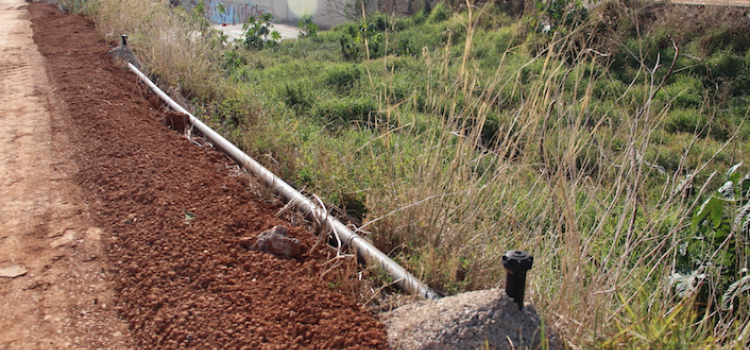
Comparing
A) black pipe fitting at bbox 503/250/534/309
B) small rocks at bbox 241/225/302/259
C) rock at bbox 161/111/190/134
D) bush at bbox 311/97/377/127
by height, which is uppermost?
black pipe fitting at bbox 503/250/534/309

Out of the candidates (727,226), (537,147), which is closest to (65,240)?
(537,147)

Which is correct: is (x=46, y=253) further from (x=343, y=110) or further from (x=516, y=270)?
(x=343, y=110)

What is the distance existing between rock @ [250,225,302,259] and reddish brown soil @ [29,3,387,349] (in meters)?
0.06

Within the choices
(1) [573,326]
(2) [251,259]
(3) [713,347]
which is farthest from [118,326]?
(3) [713,347]

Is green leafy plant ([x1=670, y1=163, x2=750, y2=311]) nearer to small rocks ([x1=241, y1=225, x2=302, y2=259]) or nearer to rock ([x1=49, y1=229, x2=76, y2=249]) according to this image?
small rocks ([x1=241, y1=225, x2=302, y2=259])

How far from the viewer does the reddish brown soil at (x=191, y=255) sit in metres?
2.32

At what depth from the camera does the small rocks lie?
2.97m

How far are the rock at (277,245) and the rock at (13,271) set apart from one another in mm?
1054

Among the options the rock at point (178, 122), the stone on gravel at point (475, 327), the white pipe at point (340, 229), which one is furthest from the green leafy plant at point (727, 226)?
the rock at point (178, 122)

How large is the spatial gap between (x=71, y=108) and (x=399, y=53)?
842 cm

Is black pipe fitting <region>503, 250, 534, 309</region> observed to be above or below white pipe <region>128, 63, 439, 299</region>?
above

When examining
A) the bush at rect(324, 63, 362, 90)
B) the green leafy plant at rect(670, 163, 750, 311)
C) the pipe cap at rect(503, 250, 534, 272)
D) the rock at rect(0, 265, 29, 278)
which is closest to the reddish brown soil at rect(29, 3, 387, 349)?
the rock at rect(0, 265, 29, 278)

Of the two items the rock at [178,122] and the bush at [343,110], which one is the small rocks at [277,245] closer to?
the rock at [178,122]

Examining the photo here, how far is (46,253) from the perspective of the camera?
112 inches
